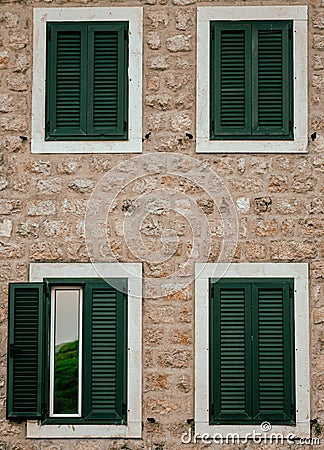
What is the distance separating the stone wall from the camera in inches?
427

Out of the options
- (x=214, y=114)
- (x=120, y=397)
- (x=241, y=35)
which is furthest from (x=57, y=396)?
(x=241, y=35)

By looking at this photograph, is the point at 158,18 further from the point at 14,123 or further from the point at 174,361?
the point at 174,361

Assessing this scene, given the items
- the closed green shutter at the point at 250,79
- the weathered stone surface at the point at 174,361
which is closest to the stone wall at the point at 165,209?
the weathered stone surface at the point at 174,361

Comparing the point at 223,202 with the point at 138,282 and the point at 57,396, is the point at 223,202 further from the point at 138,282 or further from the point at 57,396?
the point at 57,396

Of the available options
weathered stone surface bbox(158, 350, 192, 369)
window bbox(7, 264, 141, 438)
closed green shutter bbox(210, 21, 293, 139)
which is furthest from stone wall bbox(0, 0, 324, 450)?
closed green shutter bbox(210, 21, 293, 139)

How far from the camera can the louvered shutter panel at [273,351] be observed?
425 inches

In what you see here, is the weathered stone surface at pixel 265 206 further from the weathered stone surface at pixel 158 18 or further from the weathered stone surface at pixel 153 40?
the weathered stone surface at pixel 158 18

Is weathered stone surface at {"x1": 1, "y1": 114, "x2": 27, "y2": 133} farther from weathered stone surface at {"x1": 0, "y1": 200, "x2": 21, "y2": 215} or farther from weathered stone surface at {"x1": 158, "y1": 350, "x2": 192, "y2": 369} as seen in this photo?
weathered stone surface at {"x1": 158, "y1": 350, "x2": 192, "y2": 369}

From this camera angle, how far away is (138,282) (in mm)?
10945

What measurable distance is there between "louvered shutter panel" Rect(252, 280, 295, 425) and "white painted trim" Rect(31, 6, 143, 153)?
6.25 ft

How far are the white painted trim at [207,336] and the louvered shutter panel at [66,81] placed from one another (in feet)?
6.09

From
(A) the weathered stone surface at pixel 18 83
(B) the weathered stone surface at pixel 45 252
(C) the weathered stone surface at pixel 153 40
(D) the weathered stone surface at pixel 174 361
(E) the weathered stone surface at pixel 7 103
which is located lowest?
(D) the weathered stone surface at pixel 174 361

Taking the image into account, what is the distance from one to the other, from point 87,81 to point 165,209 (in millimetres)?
1468

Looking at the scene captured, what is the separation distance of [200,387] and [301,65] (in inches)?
128
